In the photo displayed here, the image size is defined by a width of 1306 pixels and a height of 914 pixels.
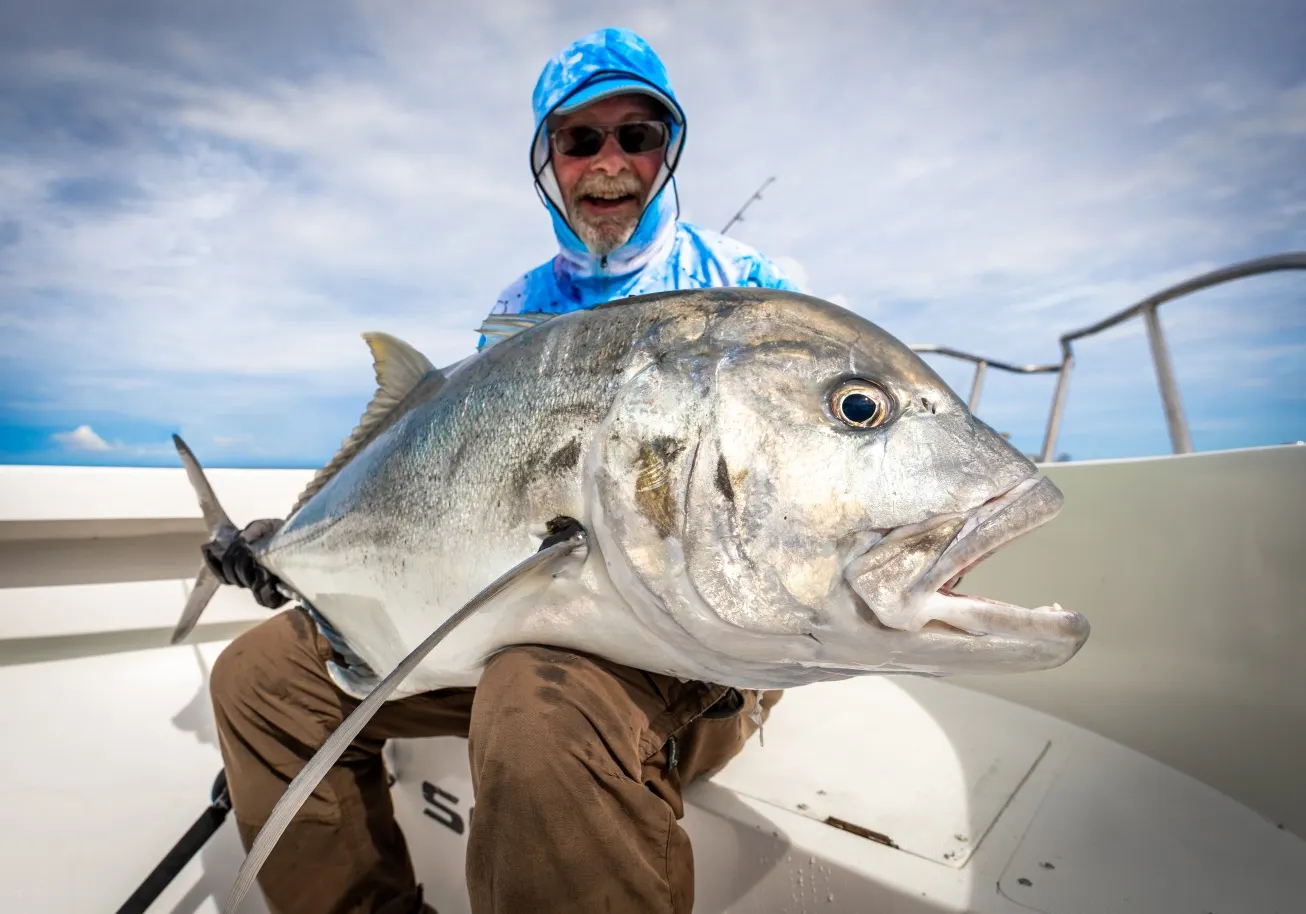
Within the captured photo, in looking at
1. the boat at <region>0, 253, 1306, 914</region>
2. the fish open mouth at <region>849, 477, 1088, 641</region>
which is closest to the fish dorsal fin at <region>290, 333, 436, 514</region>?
the boat at <region>0, 253, 1306, 914</region>

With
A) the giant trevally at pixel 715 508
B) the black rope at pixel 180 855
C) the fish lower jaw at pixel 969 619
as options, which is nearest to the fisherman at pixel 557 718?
the giant trevally at pixel 715 508

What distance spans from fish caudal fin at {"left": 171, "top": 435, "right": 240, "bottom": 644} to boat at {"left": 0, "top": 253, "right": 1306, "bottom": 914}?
646 mm

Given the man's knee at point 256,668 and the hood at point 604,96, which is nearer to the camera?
the man's knee at point 256,668

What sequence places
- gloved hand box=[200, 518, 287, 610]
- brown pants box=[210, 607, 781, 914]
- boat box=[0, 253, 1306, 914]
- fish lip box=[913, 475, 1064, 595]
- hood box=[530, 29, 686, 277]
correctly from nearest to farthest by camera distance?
fish lip box=[913, 475, 1064, 595] → brown pants box=[210, 607, 781, 914] → boat box=[0, 253, 1306, 914] → gloved hand box=[200, 518, 287, 610] → hood box=[530, 29, 686, 277]

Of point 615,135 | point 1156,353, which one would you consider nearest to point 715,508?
point 615,135

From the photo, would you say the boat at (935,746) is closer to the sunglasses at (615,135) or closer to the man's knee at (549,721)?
the man's knee at (549,721)

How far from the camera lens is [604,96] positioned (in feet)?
8.45

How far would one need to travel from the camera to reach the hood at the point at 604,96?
8.25 feet

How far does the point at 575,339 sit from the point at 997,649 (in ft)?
3.04

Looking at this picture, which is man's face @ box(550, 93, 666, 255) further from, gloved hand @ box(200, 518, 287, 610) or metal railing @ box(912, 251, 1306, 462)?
metal railing @ box(912, 251, 1306, 462)

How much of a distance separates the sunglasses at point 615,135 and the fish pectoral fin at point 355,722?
6.29ft

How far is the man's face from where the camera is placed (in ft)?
8.59

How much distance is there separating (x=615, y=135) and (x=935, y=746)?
240 centimetres

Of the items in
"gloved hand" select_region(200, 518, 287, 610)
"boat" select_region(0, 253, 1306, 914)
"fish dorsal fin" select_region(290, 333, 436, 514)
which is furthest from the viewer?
"gloved hand" select_region(200, 518, 287, 610)
